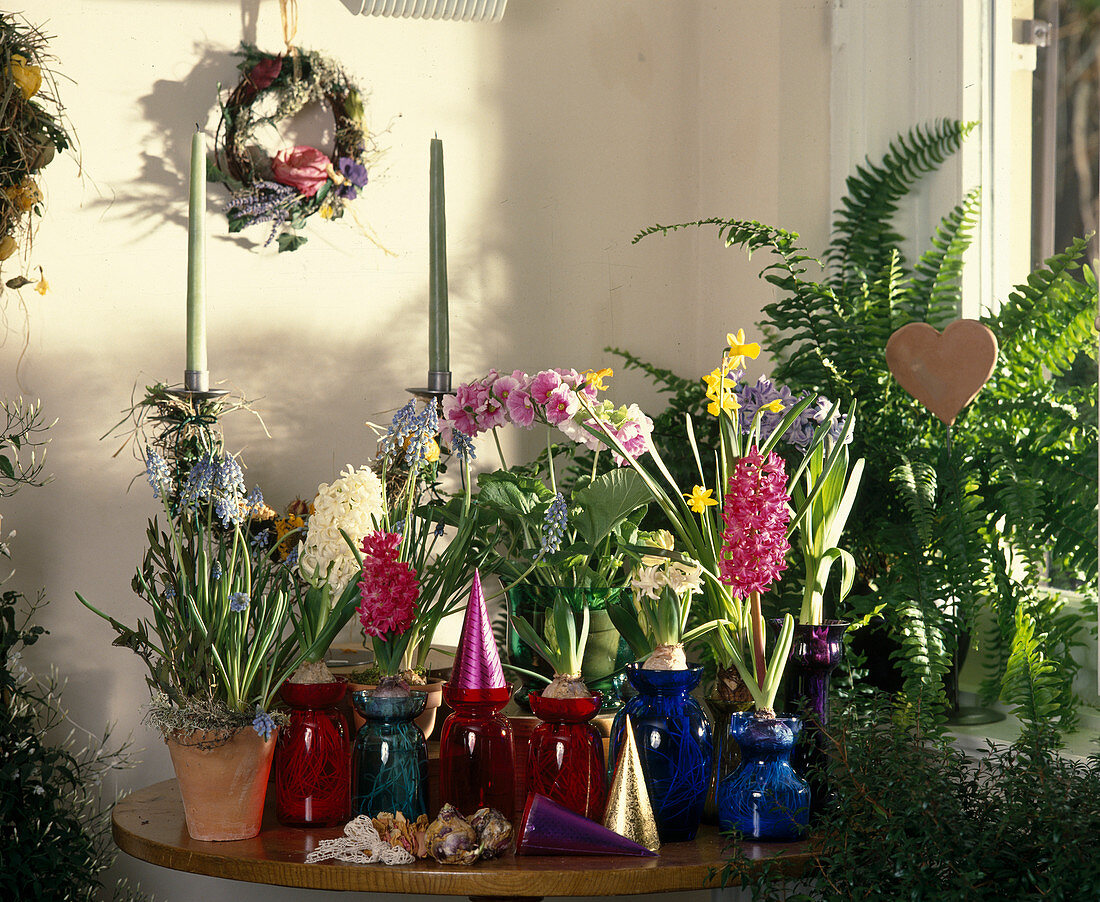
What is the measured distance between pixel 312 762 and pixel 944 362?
2.56 ft

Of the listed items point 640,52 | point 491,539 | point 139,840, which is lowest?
point 139,840

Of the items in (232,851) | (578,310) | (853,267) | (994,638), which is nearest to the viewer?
(232,851)

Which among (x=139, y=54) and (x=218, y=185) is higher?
(x=139, y=54)

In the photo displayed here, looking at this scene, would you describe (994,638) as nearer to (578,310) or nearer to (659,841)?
(659,841)

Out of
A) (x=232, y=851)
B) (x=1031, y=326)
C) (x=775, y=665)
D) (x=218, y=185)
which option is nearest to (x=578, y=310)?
(x=218, y=185)

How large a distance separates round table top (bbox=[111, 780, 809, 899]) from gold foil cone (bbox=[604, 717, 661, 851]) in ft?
0.07

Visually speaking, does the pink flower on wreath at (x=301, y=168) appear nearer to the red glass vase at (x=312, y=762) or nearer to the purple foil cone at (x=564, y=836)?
the red glass vase at (x=312, y=762)

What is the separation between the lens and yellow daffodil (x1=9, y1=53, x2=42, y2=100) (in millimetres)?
1256

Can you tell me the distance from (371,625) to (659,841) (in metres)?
0.34

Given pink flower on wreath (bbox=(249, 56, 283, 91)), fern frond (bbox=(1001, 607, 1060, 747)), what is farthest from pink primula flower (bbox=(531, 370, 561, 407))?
pink flower on wreath (bbox=(249, 56, 283, 91))

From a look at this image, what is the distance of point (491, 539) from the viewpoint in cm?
122

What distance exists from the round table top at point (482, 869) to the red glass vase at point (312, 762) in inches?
1.7

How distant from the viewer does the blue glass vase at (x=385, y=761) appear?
3.39 ft

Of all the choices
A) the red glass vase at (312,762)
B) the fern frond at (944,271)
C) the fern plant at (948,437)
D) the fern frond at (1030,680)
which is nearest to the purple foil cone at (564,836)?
the red glass vase at (312,762)
